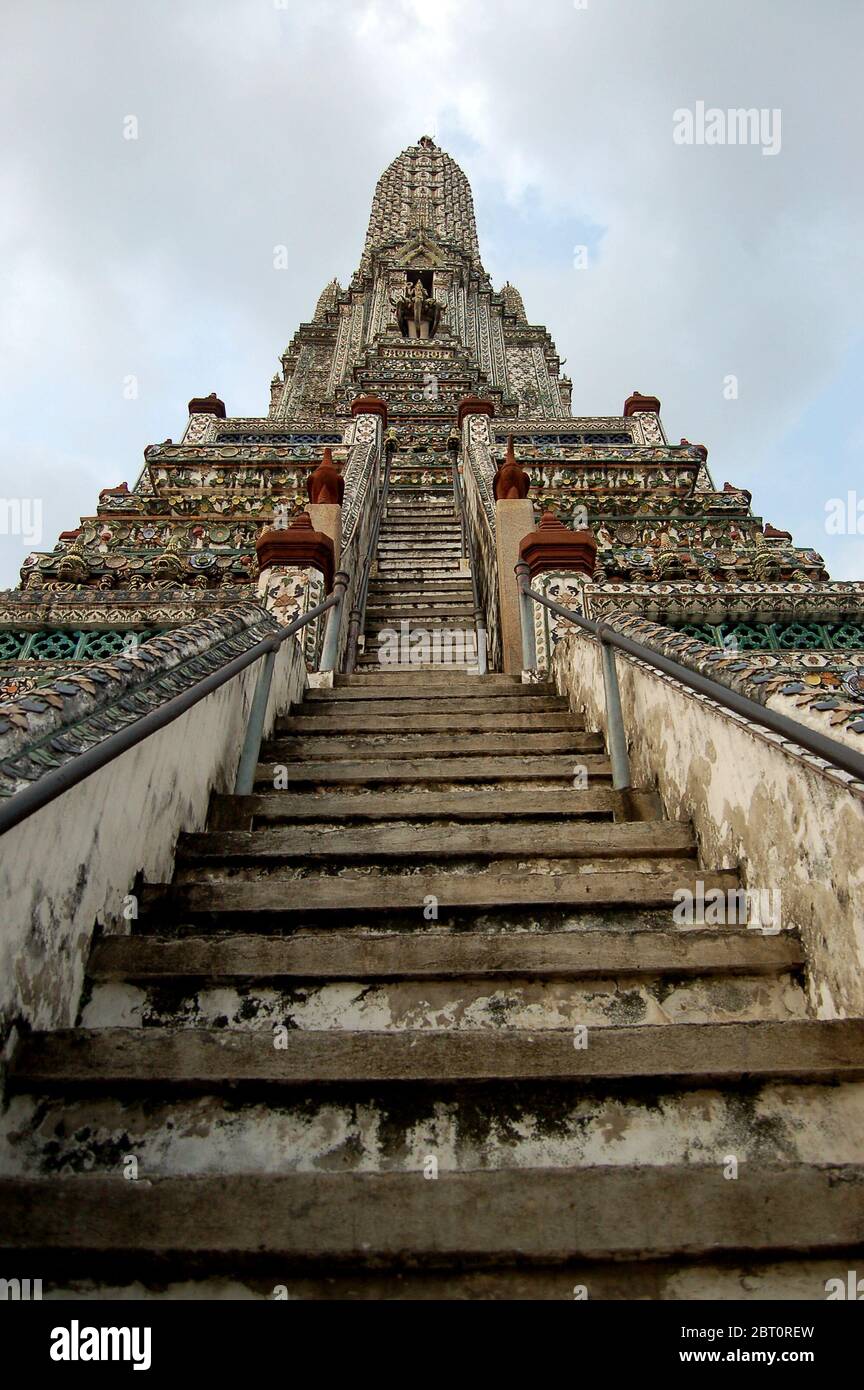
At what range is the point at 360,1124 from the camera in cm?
187

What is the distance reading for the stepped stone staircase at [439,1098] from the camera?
155 centimetres

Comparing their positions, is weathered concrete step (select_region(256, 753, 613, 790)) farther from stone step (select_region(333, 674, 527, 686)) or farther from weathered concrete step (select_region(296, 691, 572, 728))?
stone step (select_region(333, 674, 527, 686))

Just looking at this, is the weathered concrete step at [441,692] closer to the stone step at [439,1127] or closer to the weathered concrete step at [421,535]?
the stone step at [439,1127]

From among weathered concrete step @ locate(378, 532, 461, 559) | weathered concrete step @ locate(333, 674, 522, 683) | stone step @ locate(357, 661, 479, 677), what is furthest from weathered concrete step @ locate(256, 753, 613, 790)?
weathered concrete step @ locate(378, 532, 461, 559)

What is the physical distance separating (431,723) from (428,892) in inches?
81.1

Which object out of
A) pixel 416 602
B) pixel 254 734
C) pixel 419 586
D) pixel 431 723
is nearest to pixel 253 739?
pixel 254 734

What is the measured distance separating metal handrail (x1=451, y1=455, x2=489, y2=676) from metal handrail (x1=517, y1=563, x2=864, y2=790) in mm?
2123

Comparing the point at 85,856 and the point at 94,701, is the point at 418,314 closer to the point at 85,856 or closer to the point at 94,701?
the point at 94,701

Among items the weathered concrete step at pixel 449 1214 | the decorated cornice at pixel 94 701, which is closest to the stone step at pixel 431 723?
the decorated cornice at pixel 94 701

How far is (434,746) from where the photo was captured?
434 cm

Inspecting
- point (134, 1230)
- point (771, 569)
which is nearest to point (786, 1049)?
point (134, 1230)

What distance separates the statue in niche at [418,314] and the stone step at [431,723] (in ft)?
69.8

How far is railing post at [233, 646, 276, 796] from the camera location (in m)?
3.82

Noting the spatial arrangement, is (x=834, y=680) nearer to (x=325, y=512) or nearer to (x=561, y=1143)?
(x=561, y=1143)
